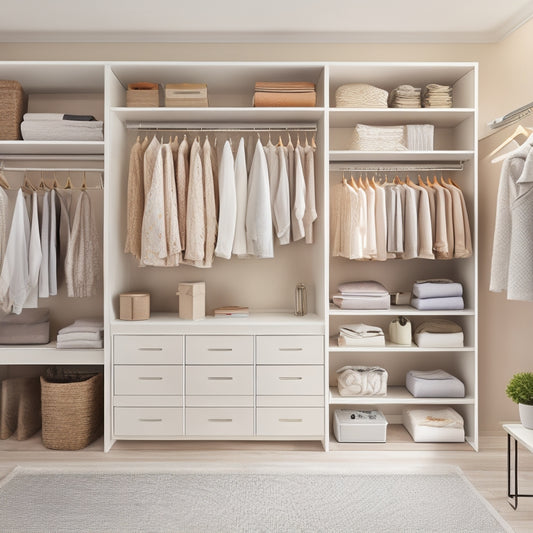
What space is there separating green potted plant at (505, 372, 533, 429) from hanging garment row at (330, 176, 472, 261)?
917 mm

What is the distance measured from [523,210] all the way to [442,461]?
1.55 metres

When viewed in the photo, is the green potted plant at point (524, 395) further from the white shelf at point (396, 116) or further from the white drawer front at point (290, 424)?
the white shelf at point (396, 116)

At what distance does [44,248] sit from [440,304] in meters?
2.50

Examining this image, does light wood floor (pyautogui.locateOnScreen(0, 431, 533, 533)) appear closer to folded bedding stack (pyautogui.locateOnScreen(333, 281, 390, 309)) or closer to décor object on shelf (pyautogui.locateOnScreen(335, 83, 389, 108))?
folded bedding stack (pyautogui.locateOnScreen(333, 281, 390, 309))

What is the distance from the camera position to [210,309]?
3641 millimetres

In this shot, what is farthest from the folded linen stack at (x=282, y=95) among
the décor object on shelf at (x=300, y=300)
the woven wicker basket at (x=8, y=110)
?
the woven wicker basket at (x=8, y=110)

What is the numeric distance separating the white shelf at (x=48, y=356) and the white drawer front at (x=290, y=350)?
3.30 ft

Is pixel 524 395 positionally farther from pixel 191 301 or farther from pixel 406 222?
pixel 191 301

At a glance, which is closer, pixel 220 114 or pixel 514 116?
pixel 514 116

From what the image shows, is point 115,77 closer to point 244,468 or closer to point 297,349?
point 297,349

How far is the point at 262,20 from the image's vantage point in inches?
131

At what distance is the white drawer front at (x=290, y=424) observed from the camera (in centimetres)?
313

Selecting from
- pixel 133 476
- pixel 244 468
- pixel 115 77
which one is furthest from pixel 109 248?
pixel 244 468

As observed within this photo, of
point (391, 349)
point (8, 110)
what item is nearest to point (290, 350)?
point (391, 349)
